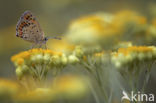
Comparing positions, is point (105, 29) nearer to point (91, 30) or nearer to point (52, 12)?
point (91, 30)

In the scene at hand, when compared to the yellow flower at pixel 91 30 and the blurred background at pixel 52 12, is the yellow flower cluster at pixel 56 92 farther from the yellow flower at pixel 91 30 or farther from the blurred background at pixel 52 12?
the blurred background at pixel 52 12

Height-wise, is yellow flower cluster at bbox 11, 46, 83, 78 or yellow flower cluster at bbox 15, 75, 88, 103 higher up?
yellow flower cluster at bbox 11, 46, 83, 78

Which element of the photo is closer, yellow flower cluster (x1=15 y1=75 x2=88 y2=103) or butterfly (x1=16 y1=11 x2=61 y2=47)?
yellow flower cluster (x1=15 y1=75 x2=88 y2=103)

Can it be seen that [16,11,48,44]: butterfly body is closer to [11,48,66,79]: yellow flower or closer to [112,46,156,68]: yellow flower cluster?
[11,48,66,79]: yellow flower

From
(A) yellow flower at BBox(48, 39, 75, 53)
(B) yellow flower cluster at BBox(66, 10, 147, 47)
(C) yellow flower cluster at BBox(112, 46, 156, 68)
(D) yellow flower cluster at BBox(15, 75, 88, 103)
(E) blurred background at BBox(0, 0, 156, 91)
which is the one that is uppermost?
(E) blurred background at BBox(0, 0, 156, 91)

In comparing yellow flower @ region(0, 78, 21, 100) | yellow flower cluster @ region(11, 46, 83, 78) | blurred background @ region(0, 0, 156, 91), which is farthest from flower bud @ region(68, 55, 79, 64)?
blurred background @ region(0, 0, 156, 91)

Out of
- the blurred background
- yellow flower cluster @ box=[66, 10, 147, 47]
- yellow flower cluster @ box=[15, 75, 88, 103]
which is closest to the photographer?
yellow flower cluster @ box=[15, 75, 88, 103]

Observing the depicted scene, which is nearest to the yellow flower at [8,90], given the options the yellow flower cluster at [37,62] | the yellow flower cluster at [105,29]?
the yellow flower cluster at [37,62]
